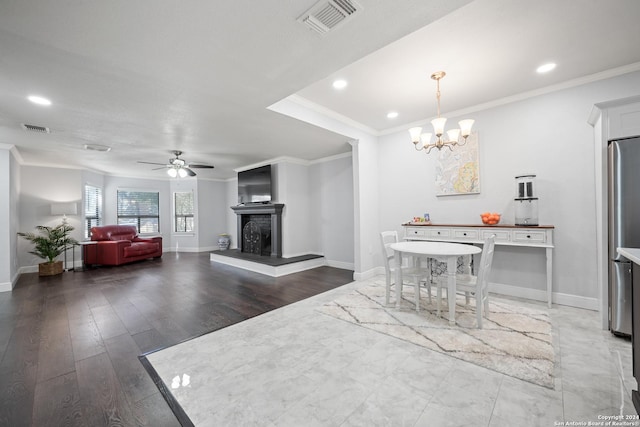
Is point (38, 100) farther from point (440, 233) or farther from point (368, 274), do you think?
point (440, 233)

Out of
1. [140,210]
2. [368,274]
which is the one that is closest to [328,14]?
[368,274]

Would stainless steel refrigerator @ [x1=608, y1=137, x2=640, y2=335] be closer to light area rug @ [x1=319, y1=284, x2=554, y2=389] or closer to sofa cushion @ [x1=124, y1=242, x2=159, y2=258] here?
light area rug @ [x1=319, y1=284, x2=554, y2=389]

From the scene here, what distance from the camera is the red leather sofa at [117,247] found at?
20.2 feet

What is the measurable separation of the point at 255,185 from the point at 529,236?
18.2ft

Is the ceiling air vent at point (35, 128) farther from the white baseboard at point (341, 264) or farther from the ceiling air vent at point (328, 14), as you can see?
the white baseboard at point (341, 264)

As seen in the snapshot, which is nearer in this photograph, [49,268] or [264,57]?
[264,57]

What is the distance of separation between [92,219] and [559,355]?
9881 millimetres

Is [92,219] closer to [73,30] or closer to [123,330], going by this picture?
[123,330]

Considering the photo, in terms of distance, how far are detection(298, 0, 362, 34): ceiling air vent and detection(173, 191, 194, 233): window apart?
27.4 ft

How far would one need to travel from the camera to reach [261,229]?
6.55 m

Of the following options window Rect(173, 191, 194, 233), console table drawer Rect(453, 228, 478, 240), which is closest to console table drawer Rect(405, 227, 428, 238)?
console table drawer Rect(453, 228, 478, 240)

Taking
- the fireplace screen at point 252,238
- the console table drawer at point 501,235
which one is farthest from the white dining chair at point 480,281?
the fireplace screen at point 252,238

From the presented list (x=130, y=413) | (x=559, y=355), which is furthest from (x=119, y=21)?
(x=559, y=355)

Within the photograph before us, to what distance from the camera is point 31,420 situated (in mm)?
1513
